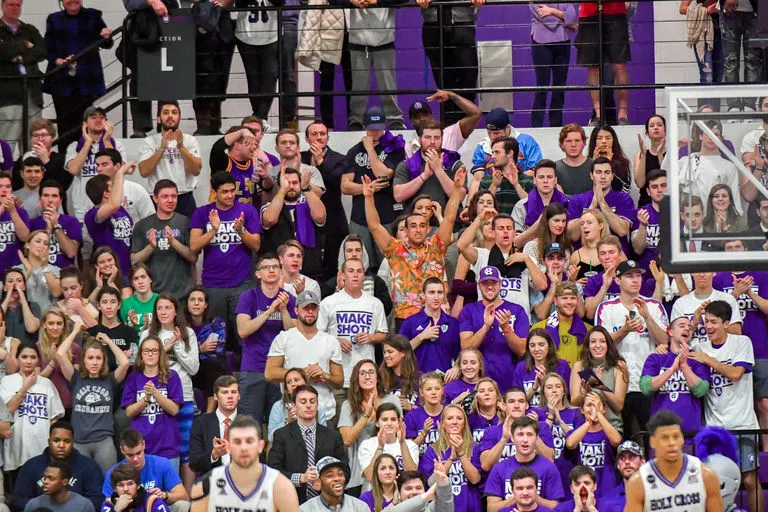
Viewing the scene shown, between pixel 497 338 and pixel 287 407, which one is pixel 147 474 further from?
pixel 497 338

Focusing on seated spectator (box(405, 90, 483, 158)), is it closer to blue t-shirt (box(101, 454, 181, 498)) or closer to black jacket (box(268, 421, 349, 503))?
black jacket (box(268, 421, 349, 503))

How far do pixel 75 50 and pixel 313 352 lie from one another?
5487mm

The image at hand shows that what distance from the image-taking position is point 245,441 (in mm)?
11367

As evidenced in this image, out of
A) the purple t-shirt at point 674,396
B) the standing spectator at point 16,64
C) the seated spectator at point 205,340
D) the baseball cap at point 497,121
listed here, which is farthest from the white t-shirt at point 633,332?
the standing spectator at point 16,64


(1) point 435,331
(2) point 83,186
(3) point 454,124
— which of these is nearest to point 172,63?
(2) point 83,186

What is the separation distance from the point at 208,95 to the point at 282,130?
4.54 ft

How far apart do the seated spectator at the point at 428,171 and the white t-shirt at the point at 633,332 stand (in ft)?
7.00

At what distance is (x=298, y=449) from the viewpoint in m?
13.3

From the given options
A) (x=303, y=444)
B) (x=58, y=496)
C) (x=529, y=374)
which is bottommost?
(x=58, y=496)

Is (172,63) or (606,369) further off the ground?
(172,63)

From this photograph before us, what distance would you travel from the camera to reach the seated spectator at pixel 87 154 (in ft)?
53.5

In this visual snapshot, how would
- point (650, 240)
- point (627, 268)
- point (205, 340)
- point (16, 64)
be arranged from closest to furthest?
point (627, 268)
point (205, 340)
point (650, 240)
point (16, 64)

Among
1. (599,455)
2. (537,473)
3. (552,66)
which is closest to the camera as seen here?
(537,473)

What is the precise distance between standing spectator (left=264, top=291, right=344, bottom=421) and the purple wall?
18.0 ft
